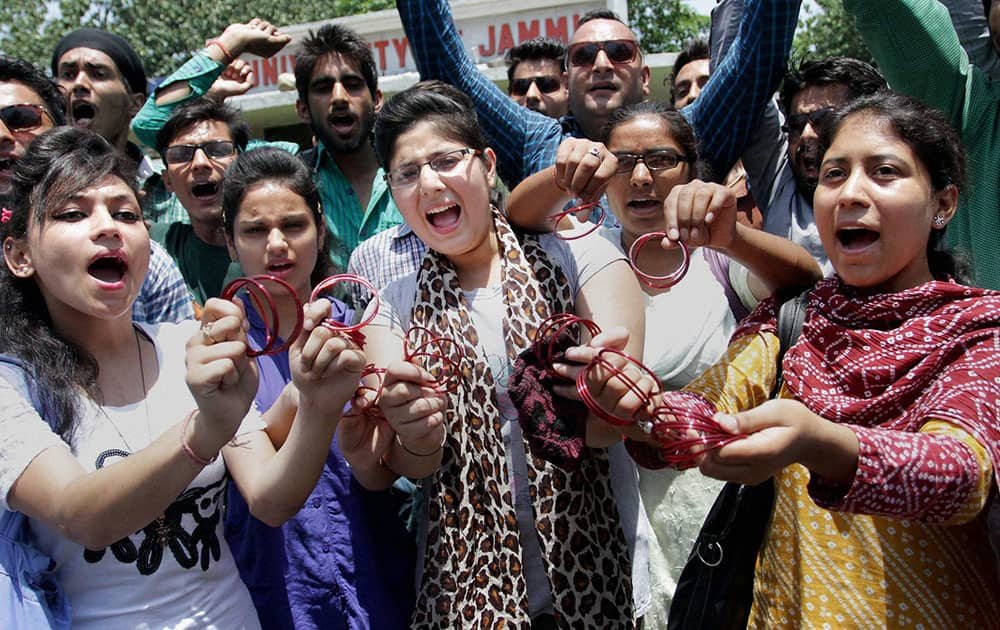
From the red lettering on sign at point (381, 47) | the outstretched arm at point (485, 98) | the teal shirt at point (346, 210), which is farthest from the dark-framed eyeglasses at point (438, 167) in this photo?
the red lettering on sign at point (381, 47)

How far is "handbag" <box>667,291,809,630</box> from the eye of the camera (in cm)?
232

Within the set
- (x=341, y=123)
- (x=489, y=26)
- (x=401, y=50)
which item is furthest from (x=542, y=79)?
(x=401, y=50)

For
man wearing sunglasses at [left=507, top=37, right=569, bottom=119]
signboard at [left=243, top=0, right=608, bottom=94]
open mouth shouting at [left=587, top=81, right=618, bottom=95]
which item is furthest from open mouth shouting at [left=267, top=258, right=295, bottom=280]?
signboard at [left=243, top=0, right=608, bottom=94]

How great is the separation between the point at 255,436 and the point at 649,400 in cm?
117

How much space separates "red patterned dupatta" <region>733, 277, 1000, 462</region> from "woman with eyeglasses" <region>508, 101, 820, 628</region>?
0.92 ft

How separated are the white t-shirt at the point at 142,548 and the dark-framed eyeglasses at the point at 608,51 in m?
3.04

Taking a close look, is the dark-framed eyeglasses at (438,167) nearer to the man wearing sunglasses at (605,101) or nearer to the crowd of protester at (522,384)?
the crowd of protester at (522,384)

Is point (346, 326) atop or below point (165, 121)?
below

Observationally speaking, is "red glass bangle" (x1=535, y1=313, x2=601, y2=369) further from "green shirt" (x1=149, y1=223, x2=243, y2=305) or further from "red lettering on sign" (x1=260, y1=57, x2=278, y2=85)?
"red lettering on sign" (x1=260, y1=57, x2=278, y2=85)

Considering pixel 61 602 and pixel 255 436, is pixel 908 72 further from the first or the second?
pixel 61 602

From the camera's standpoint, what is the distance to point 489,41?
44.1ft

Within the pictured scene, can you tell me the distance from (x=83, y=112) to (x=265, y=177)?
232 cm

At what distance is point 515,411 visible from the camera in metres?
2.62

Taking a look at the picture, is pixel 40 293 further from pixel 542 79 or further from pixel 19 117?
pixel 542 79
